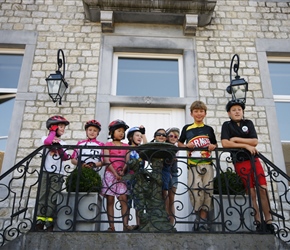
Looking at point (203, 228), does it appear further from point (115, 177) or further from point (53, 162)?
point (53, 162)

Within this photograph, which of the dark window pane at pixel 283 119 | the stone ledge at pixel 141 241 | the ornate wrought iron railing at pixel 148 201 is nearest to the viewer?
the stone ledge at pixel 141 241

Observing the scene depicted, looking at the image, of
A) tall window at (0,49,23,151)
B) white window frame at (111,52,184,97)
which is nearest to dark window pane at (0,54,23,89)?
tall window at (0,49,23,151)

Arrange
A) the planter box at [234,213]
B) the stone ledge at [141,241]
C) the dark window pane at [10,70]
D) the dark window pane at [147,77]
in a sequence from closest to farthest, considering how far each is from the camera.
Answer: the stone ledge at [141,241], the planter box at [234,213], the dark window pane at [10,70], the dark window pane at [147,77]

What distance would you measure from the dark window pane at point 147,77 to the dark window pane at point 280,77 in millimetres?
1775

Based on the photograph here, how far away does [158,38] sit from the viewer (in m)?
6.54

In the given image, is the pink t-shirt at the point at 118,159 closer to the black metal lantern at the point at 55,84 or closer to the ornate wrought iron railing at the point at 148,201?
the ornate wrought iron railing at the point at 148,201

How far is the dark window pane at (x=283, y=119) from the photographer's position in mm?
6094

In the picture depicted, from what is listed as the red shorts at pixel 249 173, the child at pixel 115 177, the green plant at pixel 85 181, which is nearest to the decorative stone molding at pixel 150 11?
the child at pixel 115 177

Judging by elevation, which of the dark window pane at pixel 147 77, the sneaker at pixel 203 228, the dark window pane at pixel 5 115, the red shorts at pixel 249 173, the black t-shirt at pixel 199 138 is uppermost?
the dark window pane at pixel 147 77

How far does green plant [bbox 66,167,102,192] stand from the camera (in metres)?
3.96

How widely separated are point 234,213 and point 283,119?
9.46ft

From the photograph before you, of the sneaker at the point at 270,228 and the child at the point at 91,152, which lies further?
the child at the point at 91,152

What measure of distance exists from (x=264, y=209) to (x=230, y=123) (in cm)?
107

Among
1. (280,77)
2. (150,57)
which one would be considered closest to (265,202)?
(280,77)
